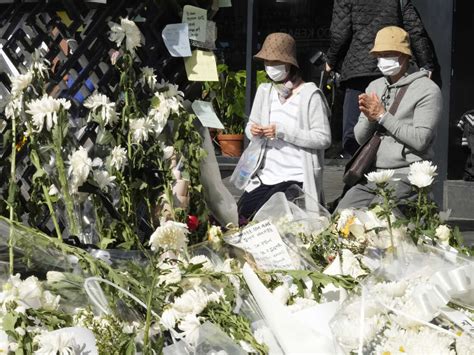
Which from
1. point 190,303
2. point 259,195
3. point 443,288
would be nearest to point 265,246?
point 190,303

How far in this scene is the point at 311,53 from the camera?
31.7 ft

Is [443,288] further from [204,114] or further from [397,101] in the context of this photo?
[397,101]

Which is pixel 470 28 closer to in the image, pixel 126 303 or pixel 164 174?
pixel 164 174

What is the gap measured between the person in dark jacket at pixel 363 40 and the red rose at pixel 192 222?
12.5 ft

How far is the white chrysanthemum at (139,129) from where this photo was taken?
9.89 feet

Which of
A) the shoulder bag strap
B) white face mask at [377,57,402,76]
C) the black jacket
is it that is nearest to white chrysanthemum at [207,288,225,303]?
the shoulder bag strap

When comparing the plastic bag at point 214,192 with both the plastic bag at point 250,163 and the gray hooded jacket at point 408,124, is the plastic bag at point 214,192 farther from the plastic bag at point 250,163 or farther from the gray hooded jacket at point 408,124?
the plastic bag at point 250,163

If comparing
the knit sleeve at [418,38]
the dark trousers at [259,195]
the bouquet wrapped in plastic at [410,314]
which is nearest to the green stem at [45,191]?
the bouquet wrapped in plastic at [410,314]

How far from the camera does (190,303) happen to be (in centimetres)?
186

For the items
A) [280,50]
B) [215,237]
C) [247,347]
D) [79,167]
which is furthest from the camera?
[280,50]

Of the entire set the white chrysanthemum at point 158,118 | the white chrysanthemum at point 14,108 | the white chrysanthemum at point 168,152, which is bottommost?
the white chrysanthemum at point 168,152

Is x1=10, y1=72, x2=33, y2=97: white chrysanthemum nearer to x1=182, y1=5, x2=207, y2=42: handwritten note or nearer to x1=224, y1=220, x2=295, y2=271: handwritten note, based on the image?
x1=182, y1=5, x2=207, y2=42: handwritten note

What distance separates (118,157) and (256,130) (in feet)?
9.21

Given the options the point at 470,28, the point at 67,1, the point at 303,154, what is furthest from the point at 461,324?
the point at 470,28
